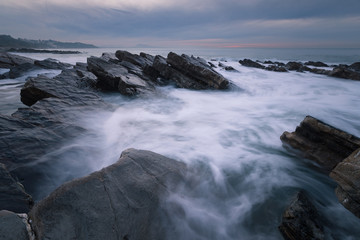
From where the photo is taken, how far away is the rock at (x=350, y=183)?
2981mm

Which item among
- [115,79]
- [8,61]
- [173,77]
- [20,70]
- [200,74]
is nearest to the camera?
[115,79]

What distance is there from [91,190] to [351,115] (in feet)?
31.9

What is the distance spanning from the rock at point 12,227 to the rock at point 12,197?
31.4 inches

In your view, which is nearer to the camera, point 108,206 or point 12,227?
point 12,227

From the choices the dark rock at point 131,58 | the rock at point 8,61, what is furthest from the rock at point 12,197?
the rock at point 8,61

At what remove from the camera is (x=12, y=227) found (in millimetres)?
1816

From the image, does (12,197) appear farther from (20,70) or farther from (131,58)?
(20,70)

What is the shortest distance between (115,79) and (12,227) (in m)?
10.0

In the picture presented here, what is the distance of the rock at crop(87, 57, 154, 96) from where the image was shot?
10.7 metres

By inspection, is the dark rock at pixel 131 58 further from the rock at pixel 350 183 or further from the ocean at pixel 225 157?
the rock at pixel 350 183

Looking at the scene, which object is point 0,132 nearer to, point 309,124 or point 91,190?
point 91,190

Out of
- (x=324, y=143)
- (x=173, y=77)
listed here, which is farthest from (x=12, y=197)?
(x=173, y=77)

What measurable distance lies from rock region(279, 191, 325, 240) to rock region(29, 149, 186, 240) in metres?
1.81

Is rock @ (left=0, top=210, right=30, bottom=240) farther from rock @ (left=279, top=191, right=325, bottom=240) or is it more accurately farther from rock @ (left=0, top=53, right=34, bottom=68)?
rock @ (left=0, top=53, right=34, bottom=68)
